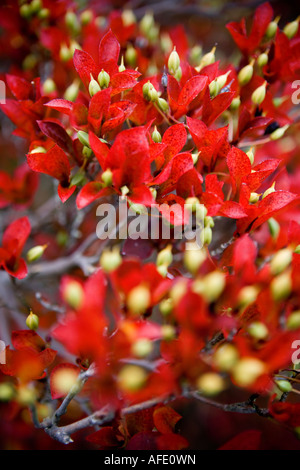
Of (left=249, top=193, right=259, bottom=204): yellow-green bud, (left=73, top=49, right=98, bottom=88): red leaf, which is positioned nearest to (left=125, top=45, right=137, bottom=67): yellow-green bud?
(left=73, top=49, right=98, bottom=88): red leaf

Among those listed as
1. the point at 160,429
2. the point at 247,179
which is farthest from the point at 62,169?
the point at 160,429

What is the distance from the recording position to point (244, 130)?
73 centimetres

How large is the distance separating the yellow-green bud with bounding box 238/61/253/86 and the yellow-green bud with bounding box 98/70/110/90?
31 cm

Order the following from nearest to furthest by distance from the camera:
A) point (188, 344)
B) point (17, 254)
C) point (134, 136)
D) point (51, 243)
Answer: point (188, 344) → point (134, 136) → point (17, 254) → point (51, 243)

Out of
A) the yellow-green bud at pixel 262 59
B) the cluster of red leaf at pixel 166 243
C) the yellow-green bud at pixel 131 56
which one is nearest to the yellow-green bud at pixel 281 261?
the cluster of red leaf at pixel 166 243

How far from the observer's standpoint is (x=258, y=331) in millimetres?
489

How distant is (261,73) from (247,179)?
1.10 ft

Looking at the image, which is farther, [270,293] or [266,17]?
[266,17]

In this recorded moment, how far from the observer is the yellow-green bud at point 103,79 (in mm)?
611

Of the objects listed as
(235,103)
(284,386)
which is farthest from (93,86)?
(284,386)

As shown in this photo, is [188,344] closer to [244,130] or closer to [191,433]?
[244,130]

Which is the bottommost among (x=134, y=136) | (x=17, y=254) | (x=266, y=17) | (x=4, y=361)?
(x=4, y=361)

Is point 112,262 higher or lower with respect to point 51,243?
higher

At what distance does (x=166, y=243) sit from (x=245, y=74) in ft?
1.28
